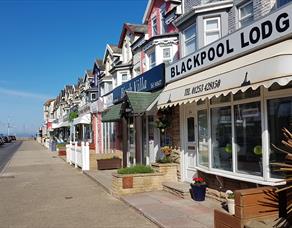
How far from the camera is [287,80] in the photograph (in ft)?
19.6

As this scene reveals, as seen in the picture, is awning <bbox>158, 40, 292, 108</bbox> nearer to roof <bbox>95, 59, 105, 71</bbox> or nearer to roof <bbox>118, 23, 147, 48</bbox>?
roof <bbox>118, 23, 147, 48</bbox>

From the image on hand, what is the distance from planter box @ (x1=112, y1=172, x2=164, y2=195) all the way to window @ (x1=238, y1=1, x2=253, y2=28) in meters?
5.04

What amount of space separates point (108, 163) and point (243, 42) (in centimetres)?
1167

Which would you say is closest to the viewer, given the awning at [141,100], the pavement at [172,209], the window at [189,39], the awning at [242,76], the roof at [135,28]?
the awning at [242,76]

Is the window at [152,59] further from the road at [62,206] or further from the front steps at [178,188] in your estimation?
the front steps at [178,188]

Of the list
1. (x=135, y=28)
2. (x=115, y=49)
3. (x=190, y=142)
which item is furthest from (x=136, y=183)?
(x=115, y=49)

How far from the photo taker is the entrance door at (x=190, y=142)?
37.2ft

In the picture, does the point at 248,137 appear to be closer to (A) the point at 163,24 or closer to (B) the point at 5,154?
(A) the point at 163,24

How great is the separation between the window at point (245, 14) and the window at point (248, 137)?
2.61 meters

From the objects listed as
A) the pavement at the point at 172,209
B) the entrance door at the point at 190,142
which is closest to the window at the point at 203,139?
the entrance door at the point at 190,142

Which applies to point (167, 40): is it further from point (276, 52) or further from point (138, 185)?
point (276, 52)

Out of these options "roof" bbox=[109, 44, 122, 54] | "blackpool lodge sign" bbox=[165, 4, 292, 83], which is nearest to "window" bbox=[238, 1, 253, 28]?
"blackpool lodge sign" bbox=[165, 4, 292, 83]

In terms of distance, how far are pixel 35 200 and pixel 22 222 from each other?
9.05ft

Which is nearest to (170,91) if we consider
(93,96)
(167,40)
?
(167,40)
